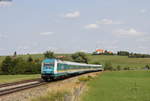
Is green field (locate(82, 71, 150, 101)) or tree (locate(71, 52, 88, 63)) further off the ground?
tree (locate(71, 52, 88, 63))

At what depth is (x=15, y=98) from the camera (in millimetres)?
16641

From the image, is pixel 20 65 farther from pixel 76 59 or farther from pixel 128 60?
pixel 128 60

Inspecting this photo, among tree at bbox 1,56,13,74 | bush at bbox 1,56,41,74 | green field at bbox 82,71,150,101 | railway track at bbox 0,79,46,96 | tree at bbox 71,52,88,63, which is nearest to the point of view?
green field at bbox 82,71,150,101

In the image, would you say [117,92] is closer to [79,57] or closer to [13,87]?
[13,87]

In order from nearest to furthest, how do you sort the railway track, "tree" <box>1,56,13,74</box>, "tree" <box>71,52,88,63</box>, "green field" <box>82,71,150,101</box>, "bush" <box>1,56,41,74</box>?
"green field" <box>82,71,150,101</box>, the railway track, "bush" <box>1,56,41,74</box>, "tree" <box>1,56,13,74</box>, "tree" <box>71,52,88,63</box>

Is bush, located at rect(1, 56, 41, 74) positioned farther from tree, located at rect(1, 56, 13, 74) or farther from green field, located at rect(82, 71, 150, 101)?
green field, located at rect(82, 71, 150, 101)

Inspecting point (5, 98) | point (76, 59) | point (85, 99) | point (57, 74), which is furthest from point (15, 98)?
point (76, 59)

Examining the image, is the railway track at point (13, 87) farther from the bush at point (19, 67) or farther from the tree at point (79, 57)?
the tree at point (79, 57)

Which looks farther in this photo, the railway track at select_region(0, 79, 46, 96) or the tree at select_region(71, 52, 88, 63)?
the tree at select_region(71, 52, 88, 63)

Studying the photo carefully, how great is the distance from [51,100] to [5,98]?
4977mm

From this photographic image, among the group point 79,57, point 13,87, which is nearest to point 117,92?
point 13,87

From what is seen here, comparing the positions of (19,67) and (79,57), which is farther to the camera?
(79,57)

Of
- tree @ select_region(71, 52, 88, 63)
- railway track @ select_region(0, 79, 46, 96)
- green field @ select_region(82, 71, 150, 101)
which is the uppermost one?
tree @ select_region(71, 52, 88, 63)

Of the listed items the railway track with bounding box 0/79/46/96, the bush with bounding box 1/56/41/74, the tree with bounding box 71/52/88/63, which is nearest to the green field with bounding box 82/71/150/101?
the railway track with bounding box 0/79/46/96
